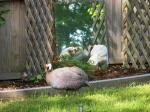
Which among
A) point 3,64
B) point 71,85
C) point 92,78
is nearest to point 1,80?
point 3,64

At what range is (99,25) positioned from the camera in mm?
13211

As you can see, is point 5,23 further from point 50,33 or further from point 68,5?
point 68,5

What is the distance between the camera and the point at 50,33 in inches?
409

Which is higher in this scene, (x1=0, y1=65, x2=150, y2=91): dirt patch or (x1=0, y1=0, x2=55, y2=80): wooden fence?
(x1=0, y1=0, x2=55, y2=80): wooden fence

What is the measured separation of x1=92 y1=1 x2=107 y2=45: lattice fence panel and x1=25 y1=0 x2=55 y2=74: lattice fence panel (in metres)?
2.51

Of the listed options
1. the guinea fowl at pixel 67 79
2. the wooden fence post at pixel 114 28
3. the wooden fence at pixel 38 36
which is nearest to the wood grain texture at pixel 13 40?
the wooden fence at pixel 38 36

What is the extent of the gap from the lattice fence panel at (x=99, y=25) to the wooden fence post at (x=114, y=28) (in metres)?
0.58

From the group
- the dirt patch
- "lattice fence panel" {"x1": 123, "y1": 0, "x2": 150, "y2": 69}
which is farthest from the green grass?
"lattice fence panel" {"x1": 123, "y1": 0, "x2": 150, "y2": 69}

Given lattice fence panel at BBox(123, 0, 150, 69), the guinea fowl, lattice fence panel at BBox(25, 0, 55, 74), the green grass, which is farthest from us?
lattice fence panel at BBox(123, 0, 150, 69)

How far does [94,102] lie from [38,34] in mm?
3366

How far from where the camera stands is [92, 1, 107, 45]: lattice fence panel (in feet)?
42.8

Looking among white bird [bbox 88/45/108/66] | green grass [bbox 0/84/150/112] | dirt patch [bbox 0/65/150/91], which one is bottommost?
green grass [bbox 0/84/150/112]

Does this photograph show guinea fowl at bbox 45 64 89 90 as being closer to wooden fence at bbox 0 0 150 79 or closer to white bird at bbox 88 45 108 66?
wooden fence at bbox 0 0 150 79

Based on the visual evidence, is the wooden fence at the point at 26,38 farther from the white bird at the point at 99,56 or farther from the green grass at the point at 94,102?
the green grass at the point at 94,102
